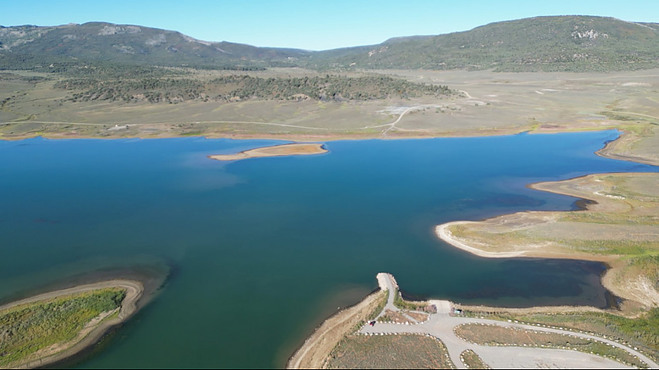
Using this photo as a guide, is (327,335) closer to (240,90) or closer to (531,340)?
(531,340)

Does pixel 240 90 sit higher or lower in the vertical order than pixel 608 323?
higher

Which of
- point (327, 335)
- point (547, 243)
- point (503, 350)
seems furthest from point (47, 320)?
point (547, 243)

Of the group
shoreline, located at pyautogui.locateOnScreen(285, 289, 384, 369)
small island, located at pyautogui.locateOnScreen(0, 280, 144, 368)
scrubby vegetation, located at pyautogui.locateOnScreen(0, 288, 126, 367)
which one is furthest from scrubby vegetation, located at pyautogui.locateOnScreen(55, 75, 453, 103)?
scrubby vegetation, located at pyautogui.locateOnScreen(0, 288, 126, 367)

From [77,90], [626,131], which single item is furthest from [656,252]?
[77,90]

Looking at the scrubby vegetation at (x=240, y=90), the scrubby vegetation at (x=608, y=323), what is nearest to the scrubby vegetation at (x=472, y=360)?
the scrubby vegetation at (x=608, y=323)

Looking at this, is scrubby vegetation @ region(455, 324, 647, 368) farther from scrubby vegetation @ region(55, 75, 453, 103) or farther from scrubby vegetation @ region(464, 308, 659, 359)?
scrubby vegetation @ region(55, 75, 453, 103)

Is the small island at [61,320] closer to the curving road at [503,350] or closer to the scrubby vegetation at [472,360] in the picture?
the curving road at [503,350]

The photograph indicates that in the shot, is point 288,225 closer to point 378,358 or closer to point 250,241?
point 250,241
